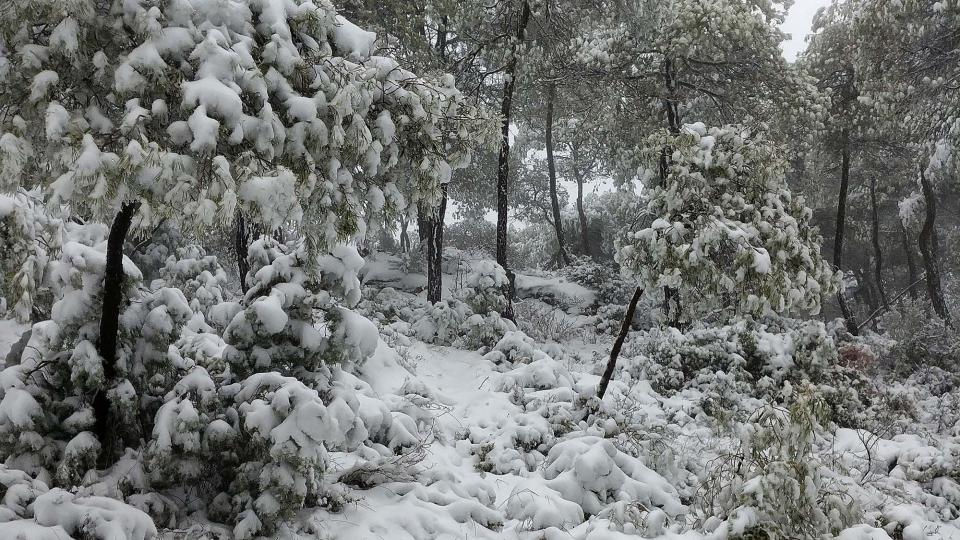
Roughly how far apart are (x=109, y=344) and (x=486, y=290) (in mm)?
7055

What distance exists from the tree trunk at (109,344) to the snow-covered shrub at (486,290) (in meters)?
6.85

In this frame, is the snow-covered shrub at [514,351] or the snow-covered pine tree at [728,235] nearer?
the snow-covered pine tree at [728,235]

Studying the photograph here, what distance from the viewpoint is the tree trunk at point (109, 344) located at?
3.77 m

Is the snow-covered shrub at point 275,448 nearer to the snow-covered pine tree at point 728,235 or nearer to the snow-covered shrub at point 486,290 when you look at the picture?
the snow-covered pine tree at point 728,235

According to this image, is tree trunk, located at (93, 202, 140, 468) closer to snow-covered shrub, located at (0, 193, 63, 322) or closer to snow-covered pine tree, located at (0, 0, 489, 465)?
snow-covered pine tree, located at (0, 0, 489, 465)

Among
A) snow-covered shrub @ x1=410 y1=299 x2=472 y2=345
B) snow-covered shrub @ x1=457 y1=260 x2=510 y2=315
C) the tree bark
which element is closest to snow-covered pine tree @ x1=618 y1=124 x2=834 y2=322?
snow-covered shrub @ x1=457 y1=260 x2=510 y2=315

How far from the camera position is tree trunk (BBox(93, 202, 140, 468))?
377 cm

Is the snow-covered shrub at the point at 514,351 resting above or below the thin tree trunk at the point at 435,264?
below

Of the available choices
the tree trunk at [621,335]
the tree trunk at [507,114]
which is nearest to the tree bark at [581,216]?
the tree trunk at [507,114]

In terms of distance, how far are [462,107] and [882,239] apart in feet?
94.3

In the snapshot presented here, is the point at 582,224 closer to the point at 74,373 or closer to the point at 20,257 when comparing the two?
the point at 20,257

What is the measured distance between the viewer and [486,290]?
34.1 ft

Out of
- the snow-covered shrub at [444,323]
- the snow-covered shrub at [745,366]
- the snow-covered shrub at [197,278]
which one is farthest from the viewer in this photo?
the snow-covered shrub at [444,323]

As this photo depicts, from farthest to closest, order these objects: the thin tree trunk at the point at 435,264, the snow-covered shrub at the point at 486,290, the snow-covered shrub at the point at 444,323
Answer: the thin tree trunk at the point at 435,264 → the snow-covered shrub at the point at 486,290 → the snow-covered shrub at the point at 444,323
